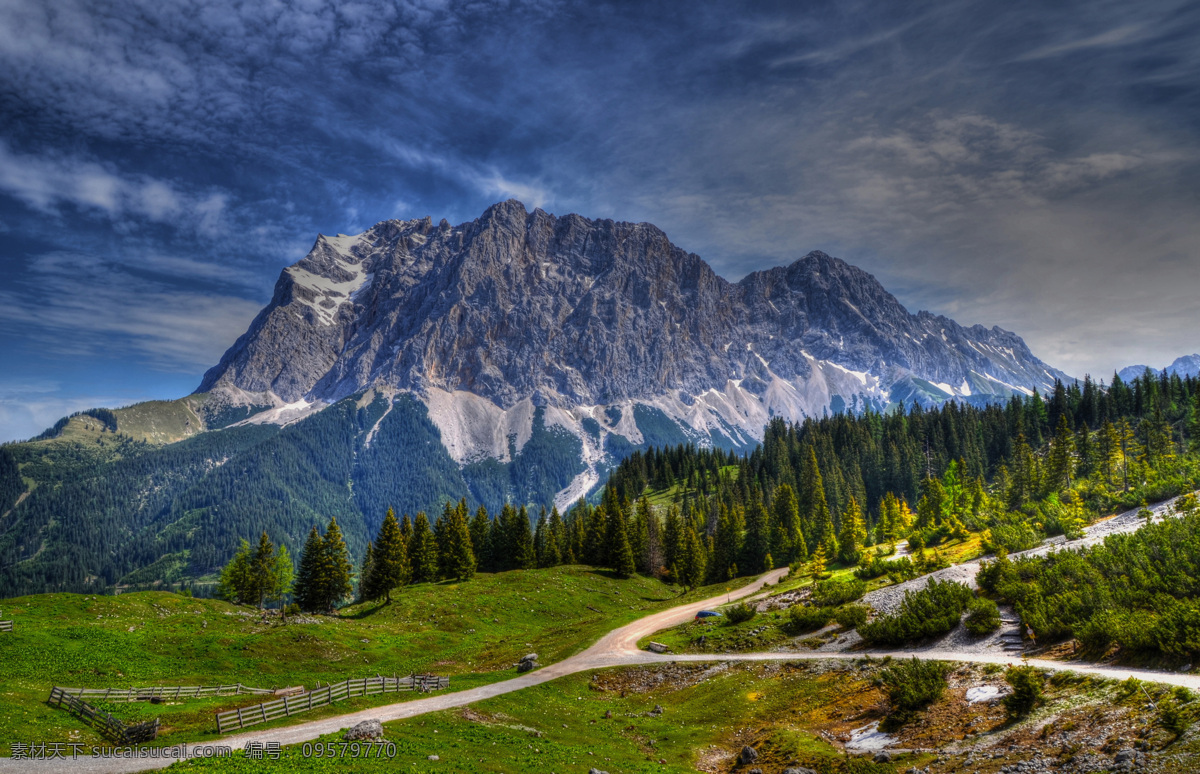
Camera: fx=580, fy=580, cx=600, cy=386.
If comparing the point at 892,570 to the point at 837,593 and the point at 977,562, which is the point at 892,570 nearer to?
the point at 977,562

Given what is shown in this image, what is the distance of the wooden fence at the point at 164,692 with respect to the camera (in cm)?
3347

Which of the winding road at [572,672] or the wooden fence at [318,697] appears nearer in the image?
the winding road at [572,672]

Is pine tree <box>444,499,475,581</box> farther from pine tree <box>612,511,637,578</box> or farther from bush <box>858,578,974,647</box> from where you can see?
bush <box>858,578,974,647</box>

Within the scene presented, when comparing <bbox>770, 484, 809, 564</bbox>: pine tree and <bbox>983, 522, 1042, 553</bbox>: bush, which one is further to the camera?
<bbox>770, 484, 809, 564</bbox>: pine tree

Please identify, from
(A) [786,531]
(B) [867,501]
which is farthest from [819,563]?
(B) [867,501]

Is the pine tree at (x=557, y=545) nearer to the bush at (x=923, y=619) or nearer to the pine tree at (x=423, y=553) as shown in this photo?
the pine tree at (x=423, y=553)

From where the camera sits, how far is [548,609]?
83.2m

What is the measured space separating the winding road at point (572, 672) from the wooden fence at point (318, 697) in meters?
1.21

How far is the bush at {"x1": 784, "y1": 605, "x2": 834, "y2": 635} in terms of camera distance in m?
51.2

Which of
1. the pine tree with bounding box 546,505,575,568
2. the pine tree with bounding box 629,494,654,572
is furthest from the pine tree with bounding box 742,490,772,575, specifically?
the pine tree with bounding box 546,505,575,568

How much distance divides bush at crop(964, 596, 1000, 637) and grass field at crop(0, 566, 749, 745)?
3345 cm

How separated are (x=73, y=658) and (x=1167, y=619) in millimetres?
66128

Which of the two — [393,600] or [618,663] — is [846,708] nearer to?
[618,663]

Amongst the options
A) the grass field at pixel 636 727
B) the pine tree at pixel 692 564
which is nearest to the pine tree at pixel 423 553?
the pine tree at pixel 692 564
